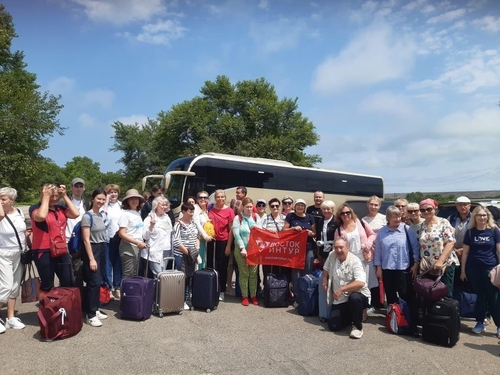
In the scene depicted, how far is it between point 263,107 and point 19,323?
3313cm

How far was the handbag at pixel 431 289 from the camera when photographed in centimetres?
514

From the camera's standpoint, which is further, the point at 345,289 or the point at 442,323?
the point at 345,289

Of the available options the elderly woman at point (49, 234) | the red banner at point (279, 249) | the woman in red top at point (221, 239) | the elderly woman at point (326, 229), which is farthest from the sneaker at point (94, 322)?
the elderly woman at point (326, 229)

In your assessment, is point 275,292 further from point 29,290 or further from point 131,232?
point 29,290

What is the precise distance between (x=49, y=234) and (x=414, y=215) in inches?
204

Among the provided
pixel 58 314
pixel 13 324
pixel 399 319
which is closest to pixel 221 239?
pixel 58 314

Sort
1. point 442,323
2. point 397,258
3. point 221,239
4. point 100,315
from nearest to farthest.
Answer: point 442,323 < point 397,258 < point 100,315 < point 221,239

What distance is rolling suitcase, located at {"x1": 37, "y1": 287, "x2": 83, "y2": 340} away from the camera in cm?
488

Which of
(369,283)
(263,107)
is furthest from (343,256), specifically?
(263,107)

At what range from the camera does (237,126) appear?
35562mm

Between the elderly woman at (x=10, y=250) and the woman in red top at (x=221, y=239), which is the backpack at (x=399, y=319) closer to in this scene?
the woman in red top at (x=221, y=239)

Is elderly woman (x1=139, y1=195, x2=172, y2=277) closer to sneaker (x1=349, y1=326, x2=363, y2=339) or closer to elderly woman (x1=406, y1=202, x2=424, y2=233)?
sneaker (x1=349, y1=326, x2=363, y2=339)

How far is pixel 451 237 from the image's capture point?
556cm

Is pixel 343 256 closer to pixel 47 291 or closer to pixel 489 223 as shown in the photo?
pixel 489 223
